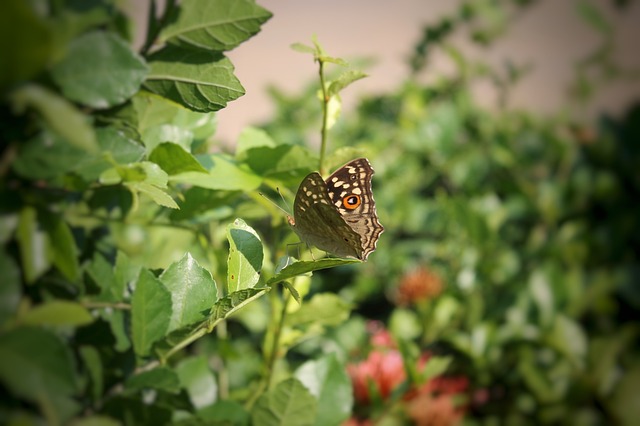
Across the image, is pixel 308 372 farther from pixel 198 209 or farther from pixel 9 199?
pixel 9 199

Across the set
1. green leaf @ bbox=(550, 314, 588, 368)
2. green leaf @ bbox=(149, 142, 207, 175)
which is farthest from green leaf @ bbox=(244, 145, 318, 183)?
green leaf @ bbox=(550, 314, 588, 368)

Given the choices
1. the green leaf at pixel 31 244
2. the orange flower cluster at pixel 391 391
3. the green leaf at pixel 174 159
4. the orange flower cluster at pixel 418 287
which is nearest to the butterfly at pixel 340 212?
the green leaf at pixel 174 159

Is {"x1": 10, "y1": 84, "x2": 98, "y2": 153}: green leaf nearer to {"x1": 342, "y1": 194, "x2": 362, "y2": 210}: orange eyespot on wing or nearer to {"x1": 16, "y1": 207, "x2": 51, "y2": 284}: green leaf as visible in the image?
{"x1": 16, "y1": 207, "x2": 51, "y2": 284}: green leaf

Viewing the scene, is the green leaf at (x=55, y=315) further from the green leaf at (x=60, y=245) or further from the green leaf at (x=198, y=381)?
the green leaf at (x=198, y=381)

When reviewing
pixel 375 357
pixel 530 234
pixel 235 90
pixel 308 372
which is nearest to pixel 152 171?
pixel 235 90

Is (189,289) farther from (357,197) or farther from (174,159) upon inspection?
(357,197)

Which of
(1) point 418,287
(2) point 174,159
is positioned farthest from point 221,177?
(1) point 418,287
